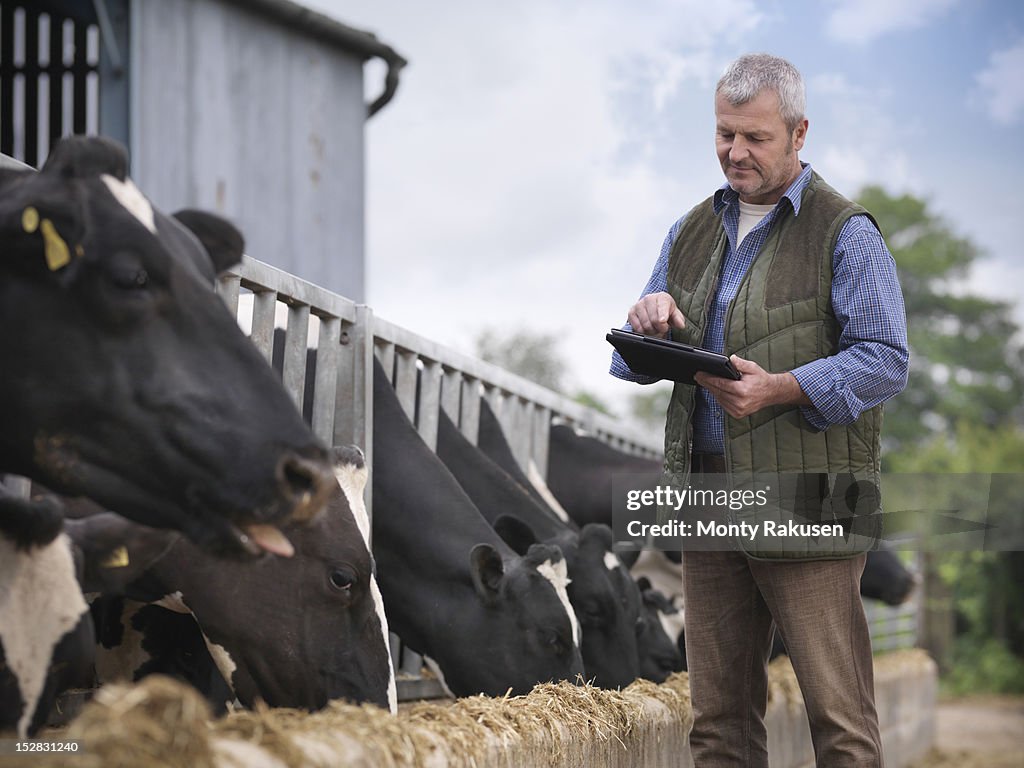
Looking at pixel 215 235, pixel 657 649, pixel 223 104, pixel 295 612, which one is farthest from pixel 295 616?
pixel 223 104

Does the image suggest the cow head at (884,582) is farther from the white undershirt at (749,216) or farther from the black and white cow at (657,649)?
the white undershirt at (749,216)

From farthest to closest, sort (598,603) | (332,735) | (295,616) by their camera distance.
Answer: (598,603)
(295,616)
(332,735)

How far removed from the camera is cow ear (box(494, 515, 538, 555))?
192 inches

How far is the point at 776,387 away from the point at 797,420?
0.59 feet

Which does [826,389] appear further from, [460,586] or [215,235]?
[460,586]

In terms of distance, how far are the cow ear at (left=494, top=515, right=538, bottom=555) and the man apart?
5.36ft

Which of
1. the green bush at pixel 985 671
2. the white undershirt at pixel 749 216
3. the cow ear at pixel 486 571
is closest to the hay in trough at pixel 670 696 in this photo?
the cow ear at pixel 486 571

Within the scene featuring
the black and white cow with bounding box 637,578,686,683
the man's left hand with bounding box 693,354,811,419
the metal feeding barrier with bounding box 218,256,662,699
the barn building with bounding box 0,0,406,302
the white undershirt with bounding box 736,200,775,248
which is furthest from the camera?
A: the barn building with bounding box 0,0,406,302

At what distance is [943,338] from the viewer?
118 ft

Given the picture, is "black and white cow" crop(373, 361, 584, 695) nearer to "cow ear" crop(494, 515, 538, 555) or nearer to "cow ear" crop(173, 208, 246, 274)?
"cow ear" crop(494, 515, 538, 555)

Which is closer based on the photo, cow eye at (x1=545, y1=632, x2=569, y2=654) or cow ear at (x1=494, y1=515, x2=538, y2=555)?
cow eye at (x1=545, y1=632, x2=569, y2=654)

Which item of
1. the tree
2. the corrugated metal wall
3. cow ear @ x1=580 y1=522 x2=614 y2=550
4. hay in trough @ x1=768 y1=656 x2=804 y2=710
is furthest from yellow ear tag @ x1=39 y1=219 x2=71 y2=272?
the tree

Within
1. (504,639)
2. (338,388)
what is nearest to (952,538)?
(504,639)

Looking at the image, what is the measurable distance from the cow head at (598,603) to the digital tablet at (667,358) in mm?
1872
